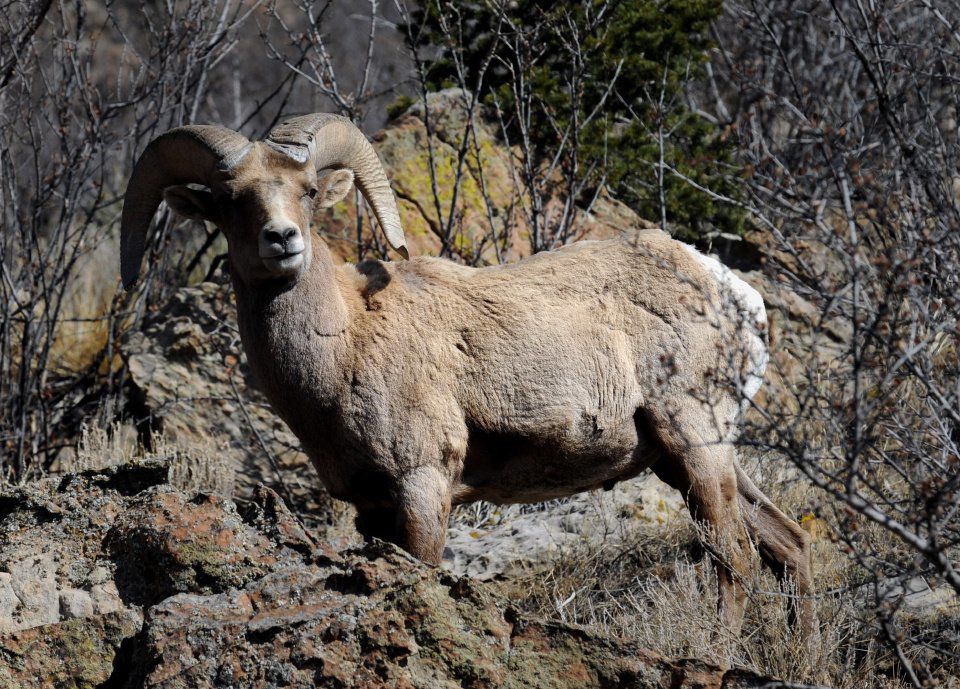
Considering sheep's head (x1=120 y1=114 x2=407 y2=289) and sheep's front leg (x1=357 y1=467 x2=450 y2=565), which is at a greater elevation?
sheep's head (x1=120 y1=114 x2=407 y2=289)

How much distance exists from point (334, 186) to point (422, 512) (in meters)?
1.63

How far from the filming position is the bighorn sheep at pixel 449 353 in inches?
194

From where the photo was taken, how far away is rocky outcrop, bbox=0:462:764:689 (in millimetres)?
3627

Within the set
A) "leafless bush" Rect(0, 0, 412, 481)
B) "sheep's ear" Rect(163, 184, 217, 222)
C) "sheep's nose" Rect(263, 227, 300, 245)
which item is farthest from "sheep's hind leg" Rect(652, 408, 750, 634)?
"leafless bush" Rect(0, 0, 412, 481)

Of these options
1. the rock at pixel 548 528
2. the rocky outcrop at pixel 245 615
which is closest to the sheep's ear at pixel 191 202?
the rocky outcrop at pixel 245 615

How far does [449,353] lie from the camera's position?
5.23 m

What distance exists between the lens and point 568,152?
29.2ft

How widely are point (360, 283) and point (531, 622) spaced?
83.1 inches

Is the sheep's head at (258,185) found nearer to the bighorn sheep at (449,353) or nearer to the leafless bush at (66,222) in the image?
the bighorn sheep at (449,353)

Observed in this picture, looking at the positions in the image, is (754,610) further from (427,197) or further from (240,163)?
(427,197)

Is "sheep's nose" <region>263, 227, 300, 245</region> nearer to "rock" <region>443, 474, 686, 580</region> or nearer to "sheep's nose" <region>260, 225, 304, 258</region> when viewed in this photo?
"sheep's nose" <region>260, 225, 304, 258</region>

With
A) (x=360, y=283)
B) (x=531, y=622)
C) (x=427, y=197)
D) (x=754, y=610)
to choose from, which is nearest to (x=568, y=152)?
(x=427, y=197)

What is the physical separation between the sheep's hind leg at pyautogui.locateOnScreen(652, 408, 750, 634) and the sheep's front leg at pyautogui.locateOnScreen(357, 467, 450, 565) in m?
1.19

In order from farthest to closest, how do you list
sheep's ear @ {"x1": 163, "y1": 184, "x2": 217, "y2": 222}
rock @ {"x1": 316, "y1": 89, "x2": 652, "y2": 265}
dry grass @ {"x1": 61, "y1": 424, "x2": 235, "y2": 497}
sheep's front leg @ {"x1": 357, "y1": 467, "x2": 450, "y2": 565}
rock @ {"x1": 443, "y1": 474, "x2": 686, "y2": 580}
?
1. rock @ {"x1": 316, "y1": 89, "x2": 652, "y2": 265}
2. dry grass @ {"x1": 61, "y1": 424, "x2": 235, "y2": 497}
3. rock @ {"x1": 443, "y1": 474, "x2": 686, "y2": 580}
4. sheep's ear @ {"x1": 163, "y1": 184, "x2": 217, "y2": 222}
5. sheep's front leg @ {"x1": 357, "y1": 467, "x2": 450, "y2": 565}
